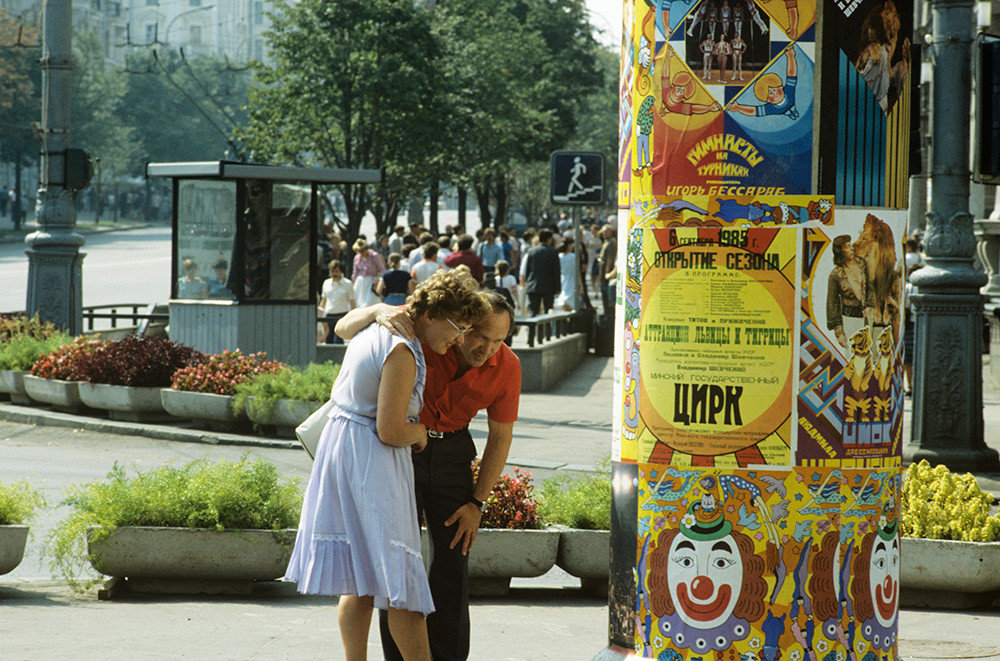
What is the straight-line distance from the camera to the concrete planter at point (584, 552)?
21.6 ft

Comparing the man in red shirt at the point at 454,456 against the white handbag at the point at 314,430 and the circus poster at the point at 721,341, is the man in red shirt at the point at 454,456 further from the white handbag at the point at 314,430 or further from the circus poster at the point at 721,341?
the circus poster at the point at 721,341

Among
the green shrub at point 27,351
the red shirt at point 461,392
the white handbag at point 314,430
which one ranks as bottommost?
the green shrub at point 27,351

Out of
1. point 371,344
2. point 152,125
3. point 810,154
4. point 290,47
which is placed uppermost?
point 152,125

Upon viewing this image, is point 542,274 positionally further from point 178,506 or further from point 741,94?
point 741,94

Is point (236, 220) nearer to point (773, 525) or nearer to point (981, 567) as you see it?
point (981, 567)

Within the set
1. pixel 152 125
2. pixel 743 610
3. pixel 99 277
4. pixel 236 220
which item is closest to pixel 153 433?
pixel 236 220

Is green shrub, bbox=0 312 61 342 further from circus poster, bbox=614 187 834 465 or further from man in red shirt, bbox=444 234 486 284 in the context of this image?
circus poster, bbox=614 187 834 465

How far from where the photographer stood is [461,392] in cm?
482

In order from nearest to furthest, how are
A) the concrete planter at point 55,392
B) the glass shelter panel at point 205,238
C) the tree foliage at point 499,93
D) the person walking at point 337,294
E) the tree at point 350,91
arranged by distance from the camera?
the concrete planter at point 55,392, the glass shelter panel at point 205,238, the person walking at point 337,294, the tree at point 350,91, the tree foliage at point 499,93

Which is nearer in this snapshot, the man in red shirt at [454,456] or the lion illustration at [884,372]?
the lion illustration at [884,372]

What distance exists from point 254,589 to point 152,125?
89.5 meters

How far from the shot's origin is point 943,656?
564 cm

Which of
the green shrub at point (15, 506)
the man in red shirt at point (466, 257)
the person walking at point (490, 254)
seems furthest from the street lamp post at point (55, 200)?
the person walking at point (490, 254)

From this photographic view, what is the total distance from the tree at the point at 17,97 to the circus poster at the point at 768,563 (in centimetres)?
5872
